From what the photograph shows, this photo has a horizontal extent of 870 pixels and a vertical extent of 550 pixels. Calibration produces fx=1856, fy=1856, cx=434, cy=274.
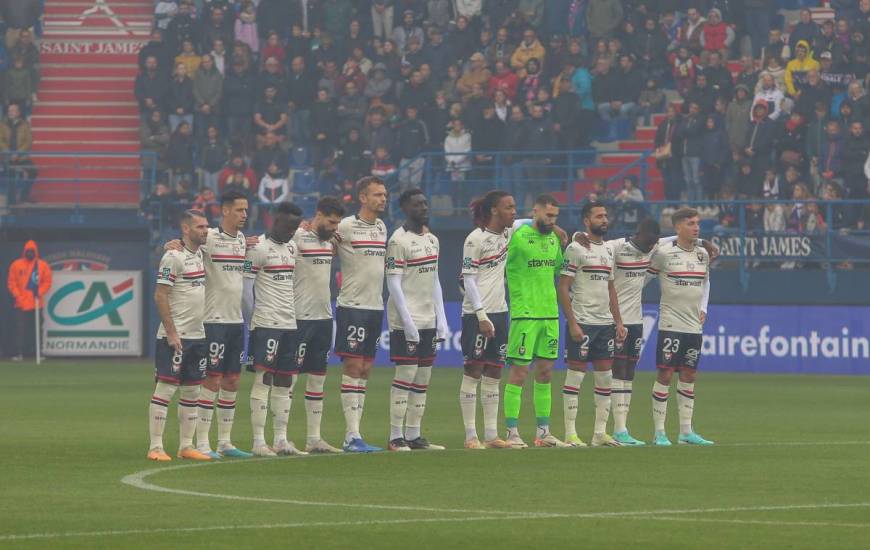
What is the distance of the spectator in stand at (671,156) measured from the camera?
32125 mm

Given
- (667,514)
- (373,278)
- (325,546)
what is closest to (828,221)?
(373,278)

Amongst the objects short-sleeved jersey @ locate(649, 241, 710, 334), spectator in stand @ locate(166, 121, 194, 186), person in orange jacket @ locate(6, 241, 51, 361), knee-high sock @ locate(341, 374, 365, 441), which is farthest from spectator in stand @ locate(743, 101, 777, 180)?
knee-high sock @ locate(341, 374, 365, 441)

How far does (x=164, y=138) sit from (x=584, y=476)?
2402 cm

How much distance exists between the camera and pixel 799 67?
106 ft

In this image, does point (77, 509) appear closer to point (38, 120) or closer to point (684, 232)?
point (684, 232)

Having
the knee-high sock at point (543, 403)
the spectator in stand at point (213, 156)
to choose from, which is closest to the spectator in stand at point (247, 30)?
the spectator in stand at point (213, 156)

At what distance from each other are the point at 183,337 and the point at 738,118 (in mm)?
18125

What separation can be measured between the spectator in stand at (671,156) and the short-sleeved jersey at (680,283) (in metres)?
14.8

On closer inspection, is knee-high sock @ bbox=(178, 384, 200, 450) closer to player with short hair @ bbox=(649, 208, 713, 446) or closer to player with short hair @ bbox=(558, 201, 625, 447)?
player with short hair @ bbox=(558, 201, 625, 447)

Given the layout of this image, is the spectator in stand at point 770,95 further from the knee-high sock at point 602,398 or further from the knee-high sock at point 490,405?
the knee-high sock at point 490,405

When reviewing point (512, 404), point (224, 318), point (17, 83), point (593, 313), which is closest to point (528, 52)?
point (17, 83)

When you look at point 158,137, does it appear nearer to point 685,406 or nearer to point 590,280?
point 590,280

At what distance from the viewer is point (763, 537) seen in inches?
410

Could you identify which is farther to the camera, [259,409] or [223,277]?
[259,409]
